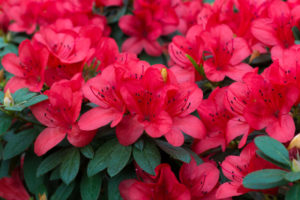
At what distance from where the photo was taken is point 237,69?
51.9 inches

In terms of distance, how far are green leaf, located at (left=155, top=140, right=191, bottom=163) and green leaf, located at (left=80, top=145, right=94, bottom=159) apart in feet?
0.71

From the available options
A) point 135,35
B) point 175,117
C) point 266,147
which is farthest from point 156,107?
point 135,35

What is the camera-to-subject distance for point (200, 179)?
3.64 ft

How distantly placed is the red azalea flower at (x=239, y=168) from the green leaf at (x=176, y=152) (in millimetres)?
116

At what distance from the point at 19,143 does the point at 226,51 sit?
839 mm

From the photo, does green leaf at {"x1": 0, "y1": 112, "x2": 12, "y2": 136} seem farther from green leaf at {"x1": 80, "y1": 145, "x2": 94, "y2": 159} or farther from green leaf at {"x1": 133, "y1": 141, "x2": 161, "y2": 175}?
green leaf at {"x1": 133, "y1": 141, "x2": 161, "y2": 175}

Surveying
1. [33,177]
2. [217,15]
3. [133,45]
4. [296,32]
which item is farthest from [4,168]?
[296,32]

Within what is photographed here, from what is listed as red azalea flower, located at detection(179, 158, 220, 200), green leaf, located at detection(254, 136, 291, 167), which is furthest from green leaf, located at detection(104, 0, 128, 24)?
green leaf, located at detection(254, 136, 291, 167)

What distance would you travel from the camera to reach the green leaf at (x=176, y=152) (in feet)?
3.55

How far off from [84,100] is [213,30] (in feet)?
1.81

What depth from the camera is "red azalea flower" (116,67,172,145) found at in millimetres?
1062

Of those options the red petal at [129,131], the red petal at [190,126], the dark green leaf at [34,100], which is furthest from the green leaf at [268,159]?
the dark green leaf at [34,100]

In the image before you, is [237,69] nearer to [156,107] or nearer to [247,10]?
[247,10]

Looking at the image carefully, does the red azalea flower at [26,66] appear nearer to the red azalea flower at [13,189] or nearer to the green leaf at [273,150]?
the red azalea flower at [13,189]
